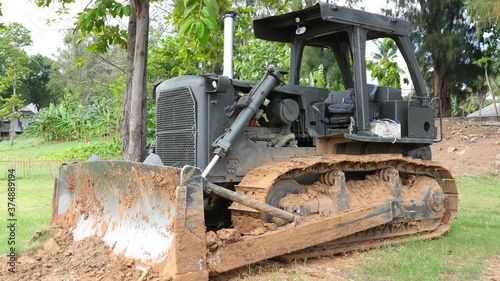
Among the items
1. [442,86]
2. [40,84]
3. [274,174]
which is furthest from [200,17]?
[40,84]

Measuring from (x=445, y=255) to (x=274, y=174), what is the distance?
7.42 ft

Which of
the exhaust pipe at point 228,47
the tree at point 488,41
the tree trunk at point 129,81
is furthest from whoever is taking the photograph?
the tree at point 488,41

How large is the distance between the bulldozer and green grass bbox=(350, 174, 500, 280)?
12.0 inches

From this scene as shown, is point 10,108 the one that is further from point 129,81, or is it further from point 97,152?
point 129,81

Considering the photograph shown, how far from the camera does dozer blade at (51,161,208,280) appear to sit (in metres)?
4.47

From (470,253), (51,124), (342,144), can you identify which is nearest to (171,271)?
(342,144)

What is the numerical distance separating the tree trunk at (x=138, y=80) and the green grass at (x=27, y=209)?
1794 millimetres

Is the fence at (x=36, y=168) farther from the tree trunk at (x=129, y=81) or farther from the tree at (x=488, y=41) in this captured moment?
the tree at (x=488, y=41)

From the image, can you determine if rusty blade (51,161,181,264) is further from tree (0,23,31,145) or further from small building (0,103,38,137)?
small building (0,103,38,137)

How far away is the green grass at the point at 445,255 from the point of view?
16.8ft

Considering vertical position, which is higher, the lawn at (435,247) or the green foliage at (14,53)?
the green foliage at (14,53)

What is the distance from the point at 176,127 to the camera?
241 inches

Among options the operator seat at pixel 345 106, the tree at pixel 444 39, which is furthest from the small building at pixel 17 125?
the operator seat at pixel 345 106

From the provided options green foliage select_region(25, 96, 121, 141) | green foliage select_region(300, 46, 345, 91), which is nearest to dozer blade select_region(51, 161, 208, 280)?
green foliage select_region(300, 46, 345, 91)
